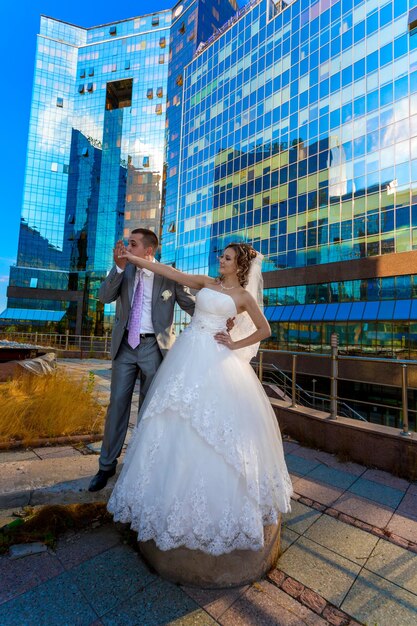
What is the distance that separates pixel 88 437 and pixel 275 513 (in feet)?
11.4

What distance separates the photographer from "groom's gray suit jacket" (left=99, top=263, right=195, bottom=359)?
3125 mm

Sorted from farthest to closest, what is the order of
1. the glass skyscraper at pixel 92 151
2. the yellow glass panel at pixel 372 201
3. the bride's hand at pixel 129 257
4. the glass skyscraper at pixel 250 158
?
1. the glass skyscraper at pixel 92 151
2. the yellow glass panel at pixel 372 201
3. the glass skyscraper at pixel 250 158
4. the bride's hand at pixel 129 257

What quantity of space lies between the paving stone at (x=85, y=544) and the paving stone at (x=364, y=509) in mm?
2287

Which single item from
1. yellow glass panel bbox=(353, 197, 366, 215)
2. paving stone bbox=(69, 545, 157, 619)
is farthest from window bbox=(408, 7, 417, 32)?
paving stone bbox=(69, 545, 157, 619)

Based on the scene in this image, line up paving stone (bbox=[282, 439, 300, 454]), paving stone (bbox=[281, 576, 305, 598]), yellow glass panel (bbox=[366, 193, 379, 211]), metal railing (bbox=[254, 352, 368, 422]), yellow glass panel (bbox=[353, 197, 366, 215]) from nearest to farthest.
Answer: paving stone (bbox=[281, 576, 305, 598]) → paving stone (bbox=[282, 439, 300, 454]) → metal railing (bbox=[254, 352, 368, 422]) → yellow glass panel (bbox=[366, 193, 379, 211]) → yellow glass panel (bbox=[353, 197, 366, 215])

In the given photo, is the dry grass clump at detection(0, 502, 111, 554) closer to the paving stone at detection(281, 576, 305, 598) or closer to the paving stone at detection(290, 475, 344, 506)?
the paving stone at detection(281, 576, 305, 598)

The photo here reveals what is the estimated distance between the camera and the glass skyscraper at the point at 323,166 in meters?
26.5

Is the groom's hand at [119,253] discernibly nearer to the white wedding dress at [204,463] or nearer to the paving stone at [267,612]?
the white wedding dress at [204,463]

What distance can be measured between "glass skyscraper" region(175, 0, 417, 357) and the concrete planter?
1037 inches

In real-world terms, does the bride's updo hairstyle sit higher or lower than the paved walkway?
higher

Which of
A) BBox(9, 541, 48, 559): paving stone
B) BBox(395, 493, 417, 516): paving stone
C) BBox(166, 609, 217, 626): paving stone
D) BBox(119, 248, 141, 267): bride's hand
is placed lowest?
BBox(395, 493, 417, 516): paving stone

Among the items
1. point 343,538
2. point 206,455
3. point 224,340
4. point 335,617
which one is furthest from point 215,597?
point 224,340

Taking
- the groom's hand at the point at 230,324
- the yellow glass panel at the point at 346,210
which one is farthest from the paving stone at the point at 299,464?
the yellow glass panel at the point at 346,210

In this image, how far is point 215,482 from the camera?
6.84ft
